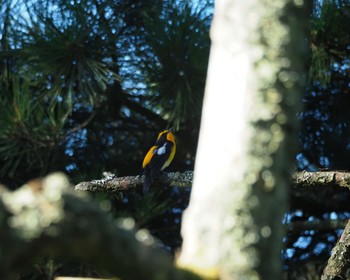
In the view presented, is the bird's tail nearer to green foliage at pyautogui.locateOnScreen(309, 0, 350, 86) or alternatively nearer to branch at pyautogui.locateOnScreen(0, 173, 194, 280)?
green foliage at pyautogui.locateOnScreen(309, 0, 350, 86)

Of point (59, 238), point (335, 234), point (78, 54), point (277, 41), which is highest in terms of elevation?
point (78, 54)

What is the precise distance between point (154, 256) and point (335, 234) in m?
2.26

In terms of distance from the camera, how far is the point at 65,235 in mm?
519

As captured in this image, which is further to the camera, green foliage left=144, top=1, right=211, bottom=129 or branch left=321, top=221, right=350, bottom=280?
green foliage left=144, top=1, right=211, bottom=129

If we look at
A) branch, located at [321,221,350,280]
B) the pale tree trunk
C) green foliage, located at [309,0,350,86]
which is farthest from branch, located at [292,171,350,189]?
green foliage, located at [309,0,350,86]

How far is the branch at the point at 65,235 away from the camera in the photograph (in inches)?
19.9

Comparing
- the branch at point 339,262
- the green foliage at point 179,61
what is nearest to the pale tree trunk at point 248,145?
the branch at point 339,262

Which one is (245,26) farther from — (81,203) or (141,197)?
(141,197)

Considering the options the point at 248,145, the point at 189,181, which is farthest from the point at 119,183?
the point at 248,145

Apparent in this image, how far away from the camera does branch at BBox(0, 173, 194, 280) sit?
505 mm

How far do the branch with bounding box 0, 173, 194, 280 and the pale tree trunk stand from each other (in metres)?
0.07

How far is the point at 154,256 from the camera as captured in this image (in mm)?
548

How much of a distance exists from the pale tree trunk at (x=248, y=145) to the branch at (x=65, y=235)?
7cm

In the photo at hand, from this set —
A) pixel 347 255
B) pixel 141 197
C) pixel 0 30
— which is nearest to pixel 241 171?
pixel 347 255
